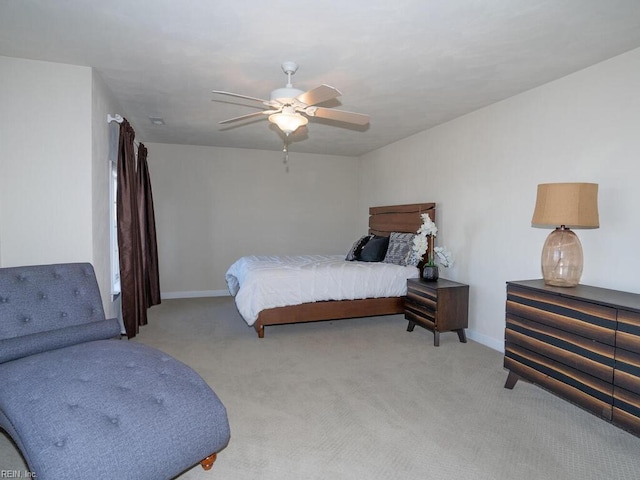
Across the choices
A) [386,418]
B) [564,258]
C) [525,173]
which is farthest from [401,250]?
[386,418]

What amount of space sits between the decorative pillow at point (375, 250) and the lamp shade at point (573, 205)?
2.59 meters

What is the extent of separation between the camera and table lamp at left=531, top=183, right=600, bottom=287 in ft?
8.21

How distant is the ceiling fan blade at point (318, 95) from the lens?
2.27 metres

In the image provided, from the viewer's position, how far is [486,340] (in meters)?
3.84

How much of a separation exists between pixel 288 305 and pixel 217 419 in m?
2.29

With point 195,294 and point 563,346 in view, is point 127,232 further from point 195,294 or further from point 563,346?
point 563,346

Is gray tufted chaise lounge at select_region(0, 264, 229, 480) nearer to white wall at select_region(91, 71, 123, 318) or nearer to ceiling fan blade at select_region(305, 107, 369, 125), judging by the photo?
white wall at select_region(91, 71, 123, 318)

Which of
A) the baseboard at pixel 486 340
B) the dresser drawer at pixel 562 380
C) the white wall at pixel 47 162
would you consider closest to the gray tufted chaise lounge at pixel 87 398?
the white wall at pixel 47 162

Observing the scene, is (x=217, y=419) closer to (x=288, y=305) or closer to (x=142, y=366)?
(x=142, y=366)

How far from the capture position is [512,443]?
211 centimetres

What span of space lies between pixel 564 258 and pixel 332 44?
2.34 metres

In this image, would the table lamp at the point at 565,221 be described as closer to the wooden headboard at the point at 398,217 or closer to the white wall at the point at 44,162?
the wooden headboard at the point at 398,217

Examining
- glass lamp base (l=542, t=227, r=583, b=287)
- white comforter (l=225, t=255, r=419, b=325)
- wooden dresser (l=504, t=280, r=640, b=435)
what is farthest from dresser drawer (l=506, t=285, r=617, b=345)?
white comforter (l=225, t=255, r=419, b=325)

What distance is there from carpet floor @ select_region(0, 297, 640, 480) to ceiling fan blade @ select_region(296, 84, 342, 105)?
2.17 m
